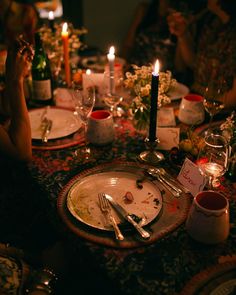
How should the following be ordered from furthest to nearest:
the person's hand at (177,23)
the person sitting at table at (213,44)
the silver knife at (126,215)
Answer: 1. the person's hand at (177,23)
2. the person sitting at table at (213,44)
3. the silver knife at (126,215)

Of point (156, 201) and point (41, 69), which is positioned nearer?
point (156, 201)

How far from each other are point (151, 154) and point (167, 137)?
0.39ft

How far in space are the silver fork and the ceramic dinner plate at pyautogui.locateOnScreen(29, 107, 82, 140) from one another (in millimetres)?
464

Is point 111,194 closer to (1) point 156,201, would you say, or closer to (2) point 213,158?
(1) point 156,201

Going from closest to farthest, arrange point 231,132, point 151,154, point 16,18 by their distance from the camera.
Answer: point 231,132
point 151,154
point 16,18

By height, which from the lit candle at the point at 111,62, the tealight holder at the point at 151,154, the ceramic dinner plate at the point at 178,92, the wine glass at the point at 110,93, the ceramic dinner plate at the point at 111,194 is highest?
the lit candle at the point at 111,62

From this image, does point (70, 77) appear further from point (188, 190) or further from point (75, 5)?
point (75, 5)

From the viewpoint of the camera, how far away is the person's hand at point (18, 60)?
1.40 meters

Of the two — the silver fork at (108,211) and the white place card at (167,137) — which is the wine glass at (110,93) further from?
the silver fork at (108,211)

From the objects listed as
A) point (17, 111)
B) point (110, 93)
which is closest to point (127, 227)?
point (17, 111)

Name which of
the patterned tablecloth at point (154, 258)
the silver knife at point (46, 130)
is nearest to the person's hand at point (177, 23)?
the silver knife at point (46, 130)

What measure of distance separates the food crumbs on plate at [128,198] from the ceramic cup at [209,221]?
209 millimetres

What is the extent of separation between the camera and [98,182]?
1200 millimetres

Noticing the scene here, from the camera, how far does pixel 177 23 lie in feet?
6.98
